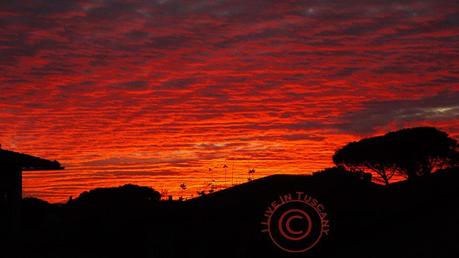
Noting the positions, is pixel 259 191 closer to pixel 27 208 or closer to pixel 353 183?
pixel 353 183

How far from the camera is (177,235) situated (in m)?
17.3

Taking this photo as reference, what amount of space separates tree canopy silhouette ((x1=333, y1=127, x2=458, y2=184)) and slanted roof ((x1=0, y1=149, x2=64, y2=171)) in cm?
3165

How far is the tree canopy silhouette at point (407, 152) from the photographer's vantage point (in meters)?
46.3

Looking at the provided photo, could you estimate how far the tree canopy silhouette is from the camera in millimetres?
46312

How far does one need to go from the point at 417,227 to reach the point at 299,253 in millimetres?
3062

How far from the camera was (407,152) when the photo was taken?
153ft

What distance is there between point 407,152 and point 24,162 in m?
33.7

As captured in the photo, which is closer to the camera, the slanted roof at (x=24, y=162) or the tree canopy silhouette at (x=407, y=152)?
the slanted roof at (x=24, y=162)

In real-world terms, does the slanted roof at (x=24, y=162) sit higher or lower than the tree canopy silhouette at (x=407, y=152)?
lower

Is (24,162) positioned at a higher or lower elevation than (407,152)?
lower

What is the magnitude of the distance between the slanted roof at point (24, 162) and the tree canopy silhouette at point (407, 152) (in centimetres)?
3165

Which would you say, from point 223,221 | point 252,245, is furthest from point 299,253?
point 223,221

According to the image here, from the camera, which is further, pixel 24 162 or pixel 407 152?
pixel 407 152

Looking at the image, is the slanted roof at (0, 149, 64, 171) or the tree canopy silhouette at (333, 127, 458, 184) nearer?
the slanted roof at (0, 149, 64, 171)
